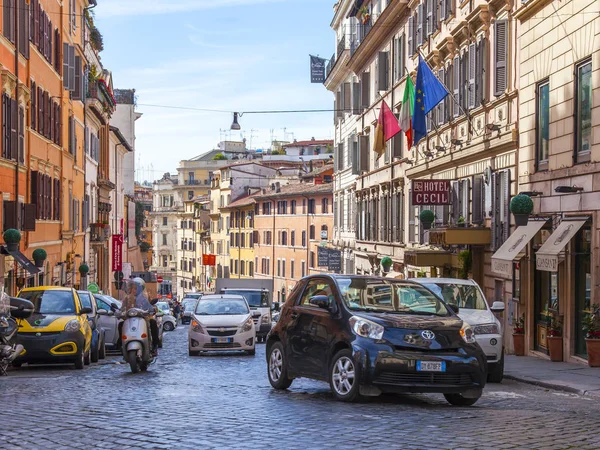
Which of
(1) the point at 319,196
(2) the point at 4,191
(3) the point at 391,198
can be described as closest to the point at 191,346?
(2) the point at 4,191

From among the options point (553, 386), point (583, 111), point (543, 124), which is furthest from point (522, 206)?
point (553, 386)

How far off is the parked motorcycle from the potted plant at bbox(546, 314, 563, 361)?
37.9 feet

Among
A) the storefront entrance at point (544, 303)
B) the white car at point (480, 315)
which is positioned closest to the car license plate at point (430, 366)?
the white car at point (480, 315)

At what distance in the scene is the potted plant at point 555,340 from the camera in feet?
71.7

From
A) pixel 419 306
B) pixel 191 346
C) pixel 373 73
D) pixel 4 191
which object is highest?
pixel 373 73

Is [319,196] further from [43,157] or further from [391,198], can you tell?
[43,157]

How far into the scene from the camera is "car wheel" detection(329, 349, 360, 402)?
474 inches

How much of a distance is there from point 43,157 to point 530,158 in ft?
60.6

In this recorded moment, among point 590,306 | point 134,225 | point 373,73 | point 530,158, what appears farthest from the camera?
point 134,225

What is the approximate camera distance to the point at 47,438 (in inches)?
358

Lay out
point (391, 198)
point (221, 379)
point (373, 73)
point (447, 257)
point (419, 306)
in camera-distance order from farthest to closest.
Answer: point (373, 73) → point (391, 198) → point (447, 257) → point (221, 379) → point (419, 306)

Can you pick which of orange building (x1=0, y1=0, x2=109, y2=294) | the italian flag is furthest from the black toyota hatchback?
the italian flag

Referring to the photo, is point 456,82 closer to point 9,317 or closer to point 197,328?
point 197,328

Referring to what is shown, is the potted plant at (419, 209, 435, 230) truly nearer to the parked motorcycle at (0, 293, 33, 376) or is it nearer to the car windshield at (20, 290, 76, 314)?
the car windshield at (20, 290, 76, 314)
